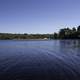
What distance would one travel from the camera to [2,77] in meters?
13.6

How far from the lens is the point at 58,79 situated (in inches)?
509

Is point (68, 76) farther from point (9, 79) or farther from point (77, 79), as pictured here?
point (9, 79)

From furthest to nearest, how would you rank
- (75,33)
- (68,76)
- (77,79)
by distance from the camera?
(75,33) < (68,76) < (77,79)

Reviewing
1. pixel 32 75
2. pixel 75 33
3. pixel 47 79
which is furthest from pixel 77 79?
pixel 75 33

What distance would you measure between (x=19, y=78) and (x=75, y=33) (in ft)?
618

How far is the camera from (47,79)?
13070 mm

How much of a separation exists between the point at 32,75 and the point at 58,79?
273 cm

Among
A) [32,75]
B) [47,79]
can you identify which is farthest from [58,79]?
[32,75]

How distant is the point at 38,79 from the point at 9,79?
2498 millimetres

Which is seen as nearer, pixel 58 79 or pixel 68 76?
pixel 58 79

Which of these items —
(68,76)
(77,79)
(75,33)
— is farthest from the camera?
(75,33)

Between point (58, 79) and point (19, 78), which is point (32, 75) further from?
point (58, 79)

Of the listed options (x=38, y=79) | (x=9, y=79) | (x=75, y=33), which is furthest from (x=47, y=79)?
(x=75, y=33)

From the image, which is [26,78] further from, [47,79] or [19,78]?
[47,79]
